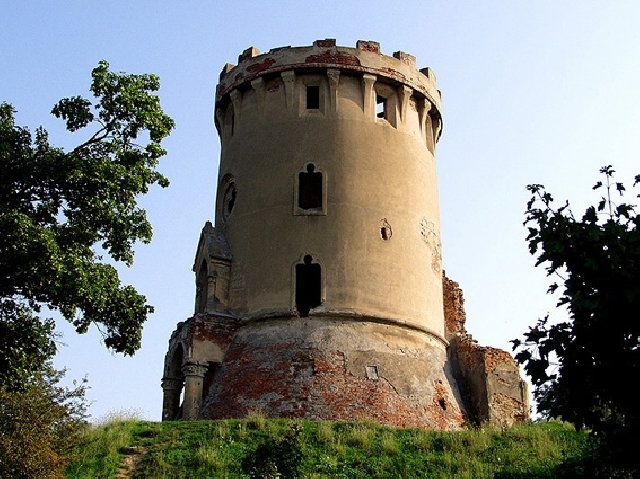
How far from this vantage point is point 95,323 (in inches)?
510

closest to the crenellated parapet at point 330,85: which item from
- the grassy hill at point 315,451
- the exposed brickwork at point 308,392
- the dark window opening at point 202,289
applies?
the dark window opening at point 202,289

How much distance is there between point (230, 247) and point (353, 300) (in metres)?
3.64

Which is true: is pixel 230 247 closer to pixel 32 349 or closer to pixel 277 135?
pixel 277 135

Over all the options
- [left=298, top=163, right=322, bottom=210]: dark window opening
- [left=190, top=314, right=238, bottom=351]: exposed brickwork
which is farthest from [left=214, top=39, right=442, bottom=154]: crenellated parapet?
[left=190, top=314, right=238, bottom=351]: exposed brickwork

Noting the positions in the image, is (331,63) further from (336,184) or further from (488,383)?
(488,383)

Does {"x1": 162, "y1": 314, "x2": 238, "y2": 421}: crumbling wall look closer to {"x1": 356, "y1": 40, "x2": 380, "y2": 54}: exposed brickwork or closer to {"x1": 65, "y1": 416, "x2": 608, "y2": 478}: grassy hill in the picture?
{"x1": 65, "y1": 416, "x2": 608, "y2": 478}: grassy hill

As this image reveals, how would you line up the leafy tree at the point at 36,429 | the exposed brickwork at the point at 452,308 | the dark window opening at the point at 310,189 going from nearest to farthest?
the leafy tree at the point at 36,429
the dark window opening at the point at 310,189
the exposed brickwork at the point at 452,308

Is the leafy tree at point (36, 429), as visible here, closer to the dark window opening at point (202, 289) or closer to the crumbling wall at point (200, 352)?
the crumbling wall at point (200, 352)

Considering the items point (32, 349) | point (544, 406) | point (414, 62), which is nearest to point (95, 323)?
point (32, 349)

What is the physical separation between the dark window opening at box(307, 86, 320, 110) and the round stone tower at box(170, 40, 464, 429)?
0.07 m

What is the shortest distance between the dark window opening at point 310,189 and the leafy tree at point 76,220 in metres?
7.44

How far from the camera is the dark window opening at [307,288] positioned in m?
20.0

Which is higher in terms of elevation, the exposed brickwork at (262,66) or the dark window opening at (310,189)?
the exposed brickwork at (262,66)

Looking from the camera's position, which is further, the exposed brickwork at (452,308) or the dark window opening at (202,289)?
the exposed brickwork at (452,308)
